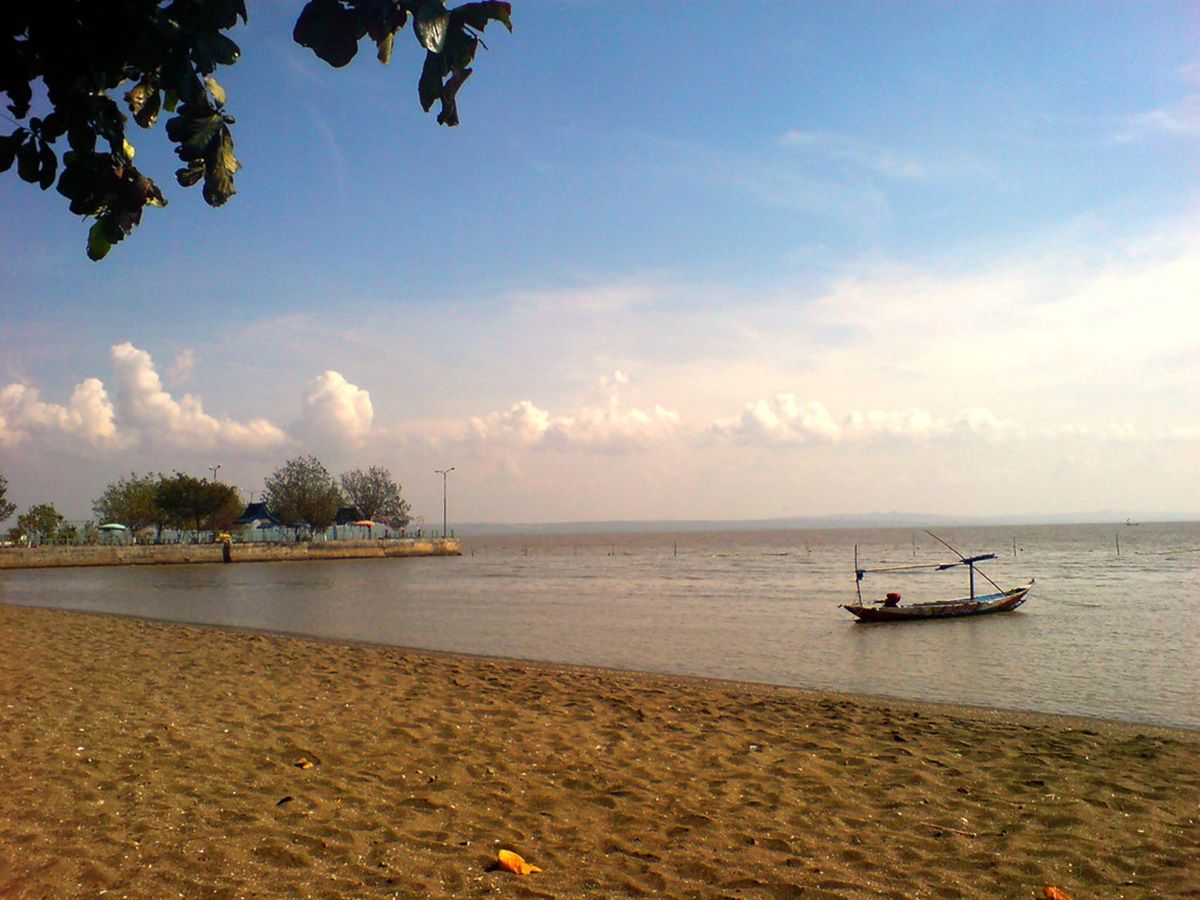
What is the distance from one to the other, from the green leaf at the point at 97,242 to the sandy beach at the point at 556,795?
3976mm

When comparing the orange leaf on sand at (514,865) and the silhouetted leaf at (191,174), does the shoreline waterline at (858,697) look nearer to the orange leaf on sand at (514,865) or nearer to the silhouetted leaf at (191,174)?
the orange leaf on sand at (514,865)

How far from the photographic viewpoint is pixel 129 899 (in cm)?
499

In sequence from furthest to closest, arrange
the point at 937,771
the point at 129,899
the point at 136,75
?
the point at 937,771 < the point at 129,899 < the point at 136,75

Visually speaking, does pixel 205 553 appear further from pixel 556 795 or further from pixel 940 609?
pixel 556 795

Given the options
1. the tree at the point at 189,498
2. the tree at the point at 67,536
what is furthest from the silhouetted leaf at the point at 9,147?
the tree at the point at 189,498

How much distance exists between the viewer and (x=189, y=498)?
95250 mm

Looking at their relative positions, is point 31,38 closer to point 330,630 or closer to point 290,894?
point 290,894

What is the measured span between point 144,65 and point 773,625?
2888cm

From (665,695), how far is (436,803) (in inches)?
278

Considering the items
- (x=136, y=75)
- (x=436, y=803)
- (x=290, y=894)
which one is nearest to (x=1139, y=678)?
(x=436, y=803)

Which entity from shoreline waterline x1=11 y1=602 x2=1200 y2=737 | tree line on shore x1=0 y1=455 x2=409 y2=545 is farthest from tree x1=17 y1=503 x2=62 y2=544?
shoreline waterline x1=11 y1=602 x2=1200 y2=737

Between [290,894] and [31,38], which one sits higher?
[31,38]

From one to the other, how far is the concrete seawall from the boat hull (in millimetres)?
67415

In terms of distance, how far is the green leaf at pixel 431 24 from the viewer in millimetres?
2516
